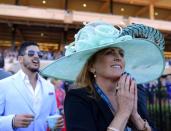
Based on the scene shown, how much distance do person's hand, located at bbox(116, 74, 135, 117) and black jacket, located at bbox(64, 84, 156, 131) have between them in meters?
0.07

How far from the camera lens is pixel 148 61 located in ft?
7.22

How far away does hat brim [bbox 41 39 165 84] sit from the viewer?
1.95m

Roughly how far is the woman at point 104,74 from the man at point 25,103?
93 centimetres

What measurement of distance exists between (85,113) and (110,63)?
1.07 ft

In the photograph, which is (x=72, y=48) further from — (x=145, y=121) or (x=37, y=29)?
(x=37, y=29)

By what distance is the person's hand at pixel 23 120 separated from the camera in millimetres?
2802

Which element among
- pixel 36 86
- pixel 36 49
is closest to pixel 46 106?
pixel 36 86

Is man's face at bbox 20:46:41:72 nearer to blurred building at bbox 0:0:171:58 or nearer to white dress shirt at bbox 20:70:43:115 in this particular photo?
white dress shirt at bbox 20:70:43:115

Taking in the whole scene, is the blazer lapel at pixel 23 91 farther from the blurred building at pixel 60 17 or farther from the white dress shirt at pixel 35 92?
the blurred building at pixel 60 17

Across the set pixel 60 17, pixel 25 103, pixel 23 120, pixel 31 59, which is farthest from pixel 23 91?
pixel 60 17

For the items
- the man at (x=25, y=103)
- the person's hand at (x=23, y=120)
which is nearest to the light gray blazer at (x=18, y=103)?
the man at (x=25, y=103)

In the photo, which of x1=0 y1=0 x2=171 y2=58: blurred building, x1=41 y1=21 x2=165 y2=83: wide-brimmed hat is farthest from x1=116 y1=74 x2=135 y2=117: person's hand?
x1=0 y1=0 x2=171 y2=58: blurred building

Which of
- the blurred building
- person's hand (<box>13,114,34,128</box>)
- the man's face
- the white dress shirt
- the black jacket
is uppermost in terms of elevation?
the blurred building

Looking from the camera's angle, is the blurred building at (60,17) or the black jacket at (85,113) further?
the blurred building at (60,17)
